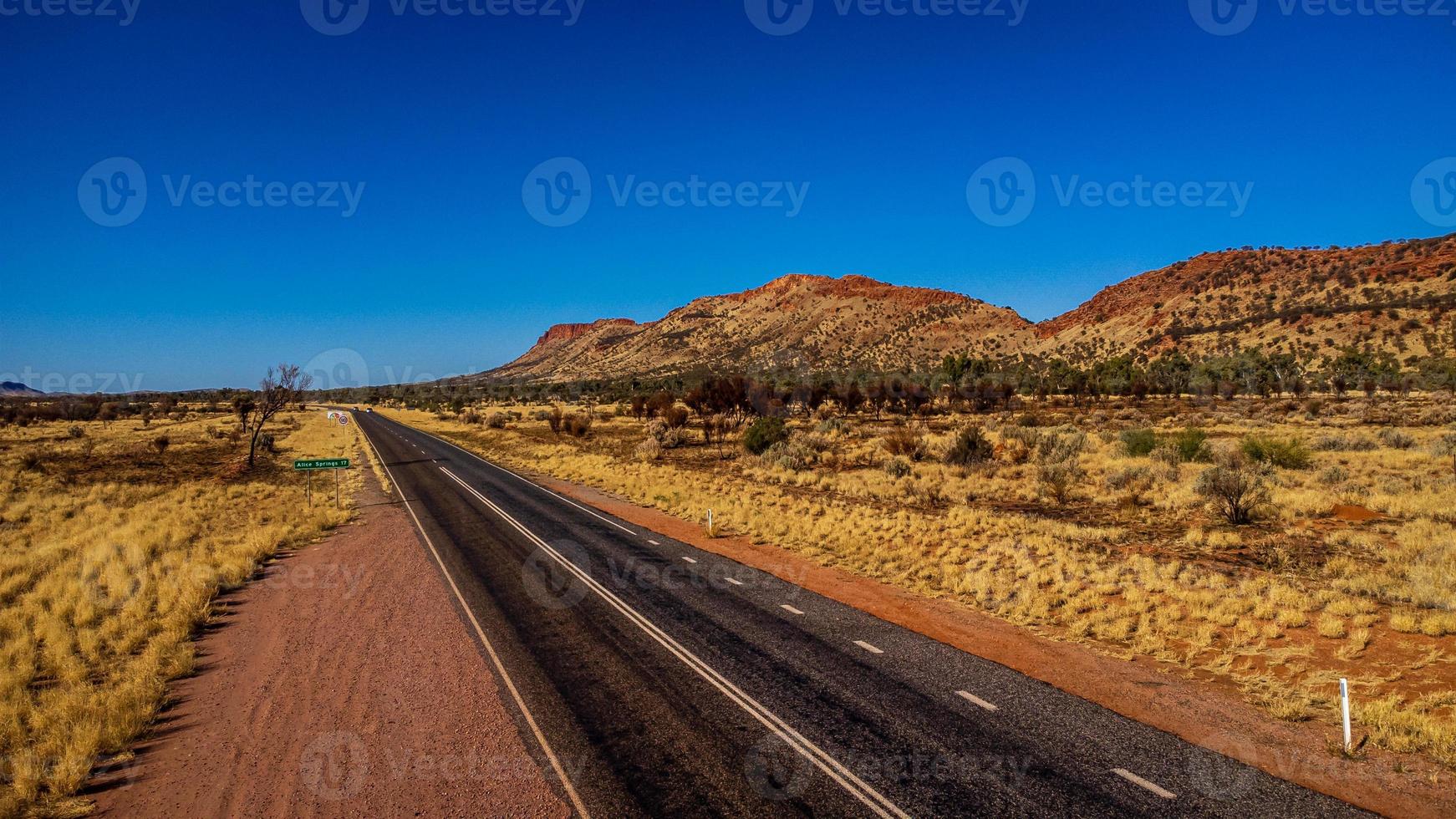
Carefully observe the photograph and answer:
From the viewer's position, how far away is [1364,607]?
1099cm

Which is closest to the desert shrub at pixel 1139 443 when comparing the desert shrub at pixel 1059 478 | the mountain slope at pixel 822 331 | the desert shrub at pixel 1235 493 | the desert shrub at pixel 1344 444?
the desert shrub at pixel 1059 478

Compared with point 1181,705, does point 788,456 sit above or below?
above

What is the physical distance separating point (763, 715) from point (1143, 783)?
4078 mm

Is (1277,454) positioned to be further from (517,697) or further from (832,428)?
(517,697)

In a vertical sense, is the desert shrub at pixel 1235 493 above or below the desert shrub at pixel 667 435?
below

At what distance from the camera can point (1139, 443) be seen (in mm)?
28891

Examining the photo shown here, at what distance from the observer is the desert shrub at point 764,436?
35.3 metres

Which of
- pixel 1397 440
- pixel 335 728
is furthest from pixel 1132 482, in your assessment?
pixel 335 728

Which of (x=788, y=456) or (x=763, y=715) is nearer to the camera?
(x=763, y=715)

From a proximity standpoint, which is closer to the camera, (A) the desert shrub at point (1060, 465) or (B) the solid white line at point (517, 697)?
(B) the solid white line at point (517, 697)

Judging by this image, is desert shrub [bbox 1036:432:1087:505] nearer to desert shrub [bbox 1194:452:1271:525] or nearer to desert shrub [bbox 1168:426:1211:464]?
desert shrub [bbox 1168:426:1211:464]

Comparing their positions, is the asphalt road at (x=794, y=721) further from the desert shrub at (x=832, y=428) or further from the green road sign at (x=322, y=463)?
the desert shrub at (x=832, y=428)

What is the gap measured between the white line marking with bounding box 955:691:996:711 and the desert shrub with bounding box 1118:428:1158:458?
82.1 feet

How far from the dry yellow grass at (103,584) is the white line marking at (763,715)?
6.74 meters
